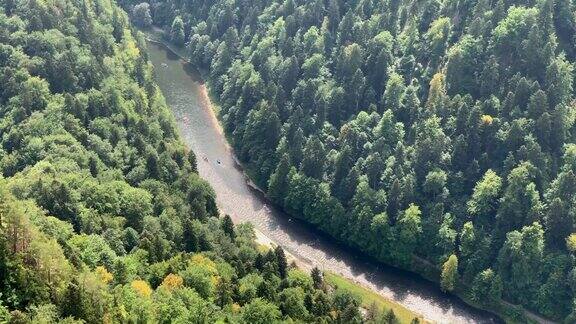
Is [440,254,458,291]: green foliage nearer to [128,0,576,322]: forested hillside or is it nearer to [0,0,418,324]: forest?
[128,0,576,322]: forested hillside

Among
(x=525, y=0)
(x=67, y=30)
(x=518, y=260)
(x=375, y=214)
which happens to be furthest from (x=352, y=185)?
(x=67, y=30)

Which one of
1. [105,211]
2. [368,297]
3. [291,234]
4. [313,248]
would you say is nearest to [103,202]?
[105,211]

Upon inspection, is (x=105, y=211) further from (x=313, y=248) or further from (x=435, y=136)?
(x=435, y=136)

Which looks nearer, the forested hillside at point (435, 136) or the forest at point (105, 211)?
the forest at point (105, 211)

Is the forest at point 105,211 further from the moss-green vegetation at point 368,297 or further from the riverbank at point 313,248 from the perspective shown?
the riverbank at point 313,248

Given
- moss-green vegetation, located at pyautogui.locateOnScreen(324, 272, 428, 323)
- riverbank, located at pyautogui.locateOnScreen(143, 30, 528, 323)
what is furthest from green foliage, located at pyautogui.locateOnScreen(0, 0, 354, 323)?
moss-green vegetation, located at pyautogui.locateOnScreen(324, 272, 428, 323)

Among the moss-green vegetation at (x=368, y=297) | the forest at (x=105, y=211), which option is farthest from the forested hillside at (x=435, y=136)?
the forest at (x=105, y=211)

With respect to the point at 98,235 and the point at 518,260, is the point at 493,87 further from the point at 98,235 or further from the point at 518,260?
the point at 98,235
